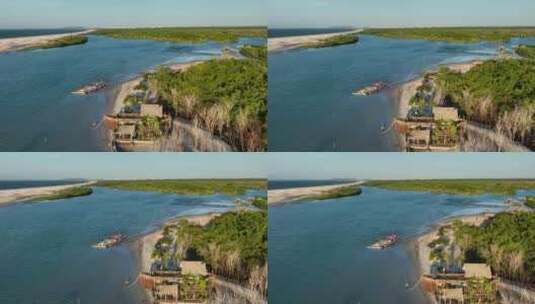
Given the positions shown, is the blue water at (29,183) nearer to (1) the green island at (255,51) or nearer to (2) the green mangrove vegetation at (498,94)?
(1) the green island at (255,51)

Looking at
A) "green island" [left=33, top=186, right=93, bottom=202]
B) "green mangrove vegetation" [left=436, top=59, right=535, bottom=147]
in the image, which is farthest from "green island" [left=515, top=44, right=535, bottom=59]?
"green island" [left=33, top=186, right=93, bottom=202]

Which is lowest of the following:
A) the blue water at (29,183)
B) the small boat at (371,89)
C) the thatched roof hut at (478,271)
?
the thatched roof hut at (478,271)

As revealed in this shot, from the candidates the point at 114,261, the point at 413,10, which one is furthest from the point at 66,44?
the point at 413,10

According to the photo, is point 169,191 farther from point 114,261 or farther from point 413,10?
point 413,10

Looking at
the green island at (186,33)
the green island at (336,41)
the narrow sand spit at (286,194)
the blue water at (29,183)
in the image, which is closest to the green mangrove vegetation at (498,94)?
the green island at (336,41)

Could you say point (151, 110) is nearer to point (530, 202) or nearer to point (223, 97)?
point (223, 97)

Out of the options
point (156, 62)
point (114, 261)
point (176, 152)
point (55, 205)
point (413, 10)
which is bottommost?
point (114, 261)

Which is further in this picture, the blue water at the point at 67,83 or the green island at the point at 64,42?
the green island at the point at 64,42
